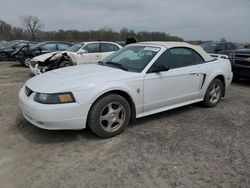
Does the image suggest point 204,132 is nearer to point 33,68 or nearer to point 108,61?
point 108,61

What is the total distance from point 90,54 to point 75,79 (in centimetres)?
623

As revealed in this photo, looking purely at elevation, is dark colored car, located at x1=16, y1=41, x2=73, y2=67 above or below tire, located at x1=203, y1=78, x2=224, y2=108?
above

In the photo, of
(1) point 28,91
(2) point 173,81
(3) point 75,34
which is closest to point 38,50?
(1) point 28,91

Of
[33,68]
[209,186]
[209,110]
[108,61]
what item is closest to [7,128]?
[108,61]

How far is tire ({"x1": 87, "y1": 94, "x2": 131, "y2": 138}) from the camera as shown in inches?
143

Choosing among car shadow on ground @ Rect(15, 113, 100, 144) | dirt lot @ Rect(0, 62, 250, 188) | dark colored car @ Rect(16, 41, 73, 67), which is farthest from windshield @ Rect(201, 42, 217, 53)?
car shadow on ground @ Rect(15, 113, 100, 144)

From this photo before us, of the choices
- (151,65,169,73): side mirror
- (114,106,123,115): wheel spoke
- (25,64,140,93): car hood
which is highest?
(151,65,169,73): side mirror

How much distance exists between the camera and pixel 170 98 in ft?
14.8

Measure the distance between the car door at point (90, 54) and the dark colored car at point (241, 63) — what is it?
4969 mm

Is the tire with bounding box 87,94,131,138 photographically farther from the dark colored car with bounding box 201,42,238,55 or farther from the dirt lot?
the dark colored car with bounding box 201,42,238,55

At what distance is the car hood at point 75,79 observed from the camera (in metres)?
3.54

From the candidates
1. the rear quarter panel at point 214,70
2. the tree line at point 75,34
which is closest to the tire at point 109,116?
the rear quarter panel at point 214,70

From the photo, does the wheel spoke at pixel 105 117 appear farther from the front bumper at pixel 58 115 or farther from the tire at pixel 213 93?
the tire at pixel 213 93

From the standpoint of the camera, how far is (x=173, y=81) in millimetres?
4453
